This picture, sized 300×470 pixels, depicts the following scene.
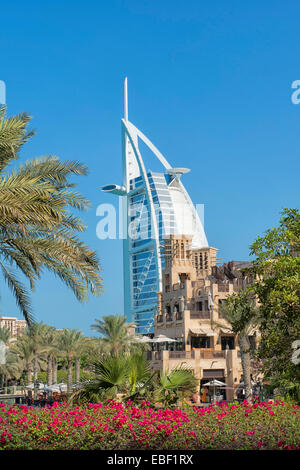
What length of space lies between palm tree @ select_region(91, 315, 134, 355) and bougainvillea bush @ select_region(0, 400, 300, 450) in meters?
43.1

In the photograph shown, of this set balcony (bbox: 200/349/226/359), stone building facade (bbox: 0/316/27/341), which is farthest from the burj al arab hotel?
balcony (bbox: 200/349/226/359)

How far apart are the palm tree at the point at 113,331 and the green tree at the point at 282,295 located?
38.1 metres

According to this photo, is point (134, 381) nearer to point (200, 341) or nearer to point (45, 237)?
point (45, 237)

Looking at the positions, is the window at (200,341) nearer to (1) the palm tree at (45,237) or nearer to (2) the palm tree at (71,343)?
(2) the palm tree at (71,343)

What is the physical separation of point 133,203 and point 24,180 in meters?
143

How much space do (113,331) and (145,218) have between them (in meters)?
96.2

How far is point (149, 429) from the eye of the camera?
980cm

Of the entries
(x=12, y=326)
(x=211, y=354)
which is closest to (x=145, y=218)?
(x=12, y=326)

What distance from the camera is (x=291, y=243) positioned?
52.6 feet

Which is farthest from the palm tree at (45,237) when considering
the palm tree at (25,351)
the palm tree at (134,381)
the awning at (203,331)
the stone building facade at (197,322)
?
the palm tree at (25,351)

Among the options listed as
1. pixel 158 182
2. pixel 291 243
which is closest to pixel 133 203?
pixel 158 182

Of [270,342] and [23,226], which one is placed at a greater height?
[23,226]
